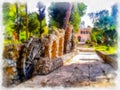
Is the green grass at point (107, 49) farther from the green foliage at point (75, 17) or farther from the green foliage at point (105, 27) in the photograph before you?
the green foliage at point (75, 17)

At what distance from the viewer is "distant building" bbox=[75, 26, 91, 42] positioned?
1648 mm

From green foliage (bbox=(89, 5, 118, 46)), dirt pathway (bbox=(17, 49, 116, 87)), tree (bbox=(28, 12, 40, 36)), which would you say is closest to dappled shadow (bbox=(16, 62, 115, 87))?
dirt pathway (bbox=(17, 49, 116, 87))

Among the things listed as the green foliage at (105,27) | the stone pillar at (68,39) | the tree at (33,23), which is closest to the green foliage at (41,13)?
the tree at (33,23)

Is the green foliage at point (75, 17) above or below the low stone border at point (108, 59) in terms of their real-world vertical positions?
above

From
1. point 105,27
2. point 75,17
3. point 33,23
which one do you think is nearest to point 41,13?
point 33,23

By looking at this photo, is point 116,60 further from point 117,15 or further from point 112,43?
point 117,15

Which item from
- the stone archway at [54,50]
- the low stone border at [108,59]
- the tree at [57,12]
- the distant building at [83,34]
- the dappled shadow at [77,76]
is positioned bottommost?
the dappled shadow at [77,76]

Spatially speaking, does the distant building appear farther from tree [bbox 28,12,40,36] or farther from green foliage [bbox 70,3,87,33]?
tree [bbox 28,12,40,36]

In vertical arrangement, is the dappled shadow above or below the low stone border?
below

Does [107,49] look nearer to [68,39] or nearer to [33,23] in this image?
[68,39]

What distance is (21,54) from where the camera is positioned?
5.42 feet

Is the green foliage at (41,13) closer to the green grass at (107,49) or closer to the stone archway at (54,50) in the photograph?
the stone archway at (54,50)

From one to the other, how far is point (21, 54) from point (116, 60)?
462mm

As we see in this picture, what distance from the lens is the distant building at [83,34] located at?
1.65m
